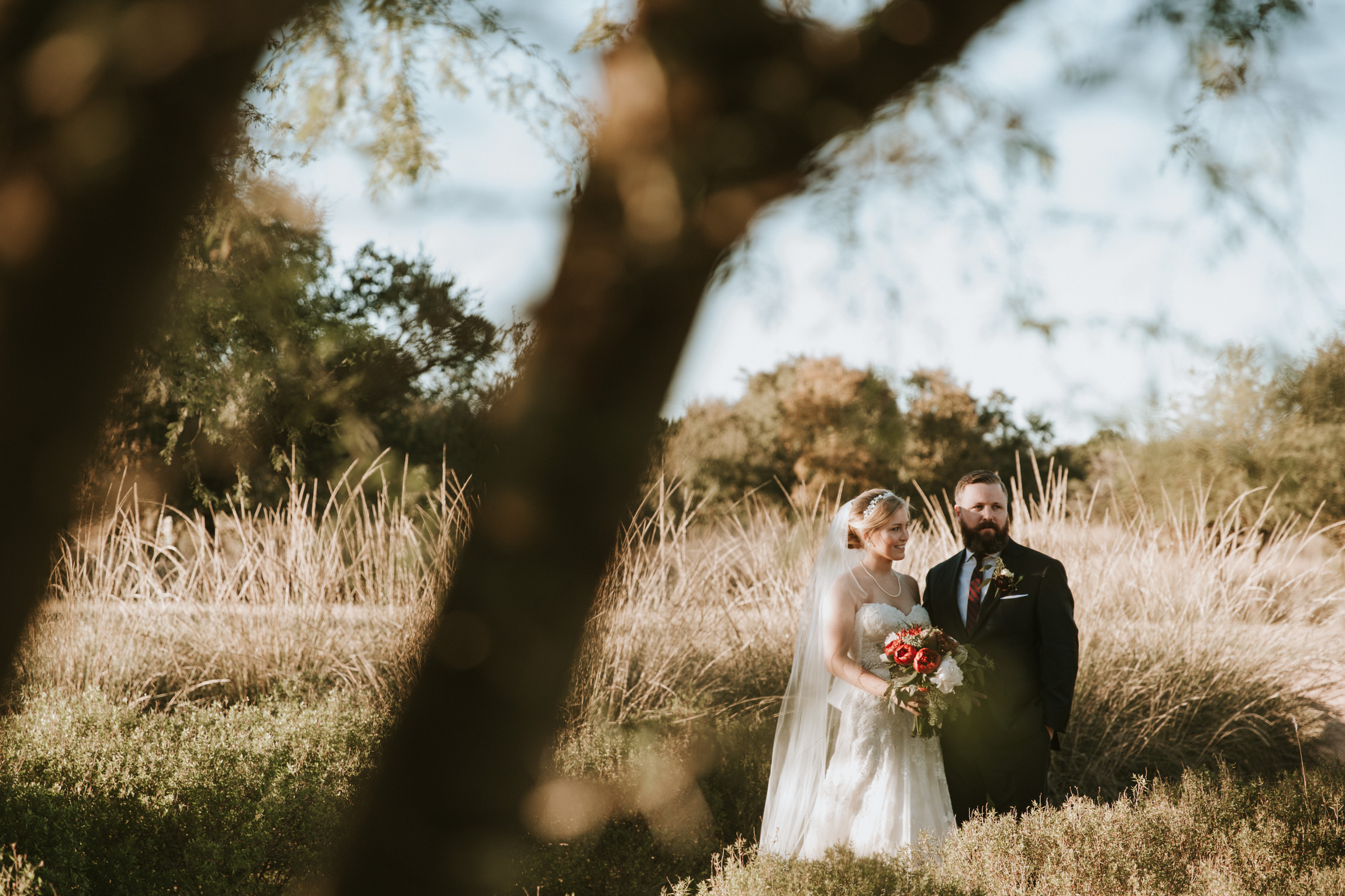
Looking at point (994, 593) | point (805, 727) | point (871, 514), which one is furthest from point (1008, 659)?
point (805, 727)

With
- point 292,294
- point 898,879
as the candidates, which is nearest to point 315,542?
point 292,294

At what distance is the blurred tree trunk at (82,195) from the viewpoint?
1794 millimetres

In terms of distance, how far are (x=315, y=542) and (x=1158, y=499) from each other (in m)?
10.6

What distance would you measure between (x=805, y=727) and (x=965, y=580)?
122 centimetres

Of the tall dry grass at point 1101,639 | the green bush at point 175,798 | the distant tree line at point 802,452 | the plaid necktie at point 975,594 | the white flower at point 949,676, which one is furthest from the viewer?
the distant tree line at point 802,452

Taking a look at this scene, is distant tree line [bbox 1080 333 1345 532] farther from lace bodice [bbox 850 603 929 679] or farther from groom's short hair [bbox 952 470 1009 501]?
lace bodice [bbox 850 603 929 679]

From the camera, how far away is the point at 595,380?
1.63m

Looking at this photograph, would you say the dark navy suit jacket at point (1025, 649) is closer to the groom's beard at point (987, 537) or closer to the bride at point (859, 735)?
the groom's beard at point (987, 537)

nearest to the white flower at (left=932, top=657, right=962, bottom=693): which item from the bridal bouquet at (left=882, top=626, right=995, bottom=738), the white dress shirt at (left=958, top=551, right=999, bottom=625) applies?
the bridal bouquet at (left=882, top=626, right=995, bottom=738)

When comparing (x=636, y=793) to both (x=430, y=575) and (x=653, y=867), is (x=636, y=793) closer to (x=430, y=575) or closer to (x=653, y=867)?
(x=653, y=867)

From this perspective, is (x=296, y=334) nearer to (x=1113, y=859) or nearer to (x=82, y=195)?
(x=82, y=195)

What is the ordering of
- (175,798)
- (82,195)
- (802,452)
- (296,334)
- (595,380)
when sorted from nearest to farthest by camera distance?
(595,380)
(82,195)
(296,334)
(175,798)
(802,452)

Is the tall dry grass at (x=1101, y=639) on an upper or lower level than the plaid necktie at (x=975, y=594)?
lower

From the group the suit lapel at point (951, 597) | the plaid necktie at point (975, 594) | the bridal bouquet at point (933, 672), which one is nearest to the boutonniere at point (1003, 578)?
the plaid necktie at point (975, 594)
